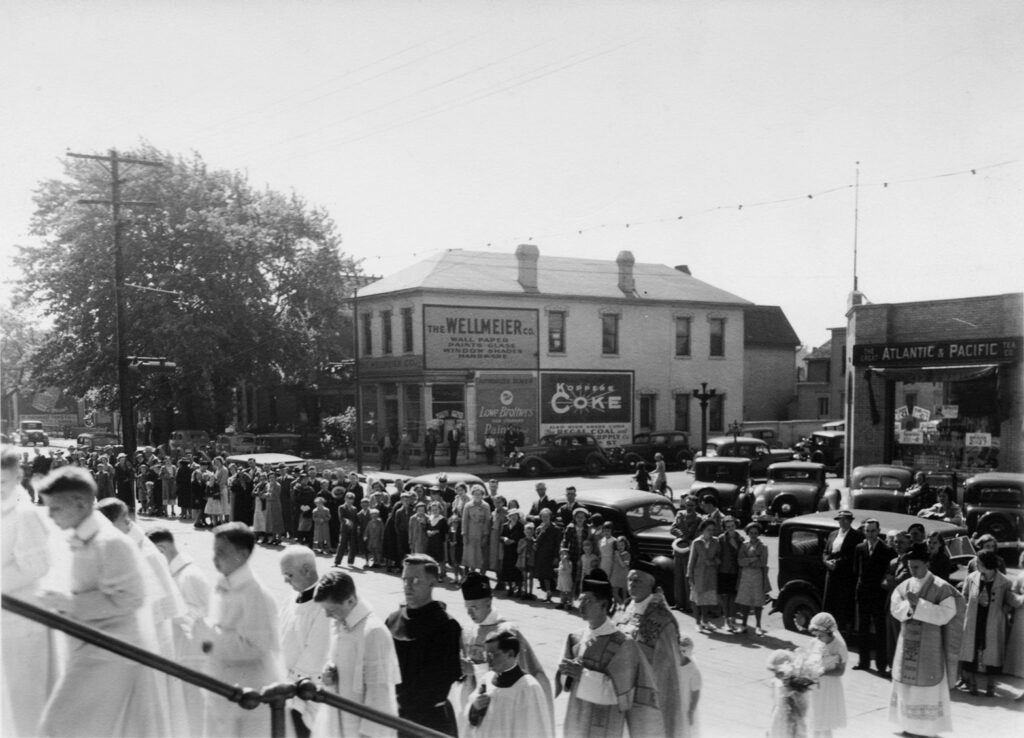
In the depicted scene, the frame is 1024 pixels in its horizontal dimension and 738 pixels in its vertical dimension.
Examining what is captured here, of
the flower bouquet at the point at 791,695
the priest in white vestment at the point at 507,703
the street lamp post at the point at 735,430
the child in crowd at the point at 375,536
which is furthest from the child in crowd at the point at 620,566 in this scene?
the street lamp post at the point at 735,430

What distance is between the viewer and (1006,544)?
15023mm

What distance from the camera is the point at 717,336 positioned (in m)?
40.7

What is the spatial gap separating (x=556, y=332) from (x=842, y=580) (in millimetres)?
28144

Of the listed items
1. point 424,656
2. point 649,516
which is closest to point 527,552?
point 649,516

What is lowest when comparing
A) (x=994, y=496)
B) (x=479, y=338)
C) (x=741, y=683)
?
(x=741, y=683)

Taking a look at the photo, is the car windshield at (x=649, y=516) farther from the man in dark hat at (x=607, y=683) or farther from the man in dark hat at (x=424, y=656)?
the man in dark hat at (x=424, y=656)

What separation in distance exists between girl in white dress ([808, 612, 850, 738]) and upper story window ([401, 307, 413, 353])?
3028 cm

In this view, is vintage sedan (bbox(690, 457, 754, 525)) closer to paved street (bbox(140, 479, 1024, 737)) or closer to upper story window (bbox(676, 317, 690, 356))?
paved street (bbox(140, 479, 1024, 737))

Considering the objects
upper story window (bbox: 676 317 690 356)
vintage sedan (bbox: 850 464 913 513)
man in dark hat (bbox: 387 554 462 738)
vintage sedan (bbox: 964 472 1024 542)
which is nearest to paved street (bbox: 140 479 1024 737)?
man in dark hat (bbox: 387 554 462 738)

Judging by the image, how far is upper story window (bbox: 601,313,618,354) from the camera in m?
38.5

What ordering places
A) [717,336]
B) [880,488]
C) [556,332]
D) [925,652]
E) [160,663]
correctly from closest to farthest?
[160,663] < [925,652] < [880,488] < [556,332] < [717,336]

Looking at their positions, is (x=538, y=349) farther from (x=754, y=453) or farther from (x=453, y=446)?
(x=754, y=453)

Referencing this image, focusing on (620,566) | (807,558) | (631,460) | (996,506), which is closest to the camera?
(807,558)

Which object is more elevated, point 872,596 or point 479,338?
point 479,338
